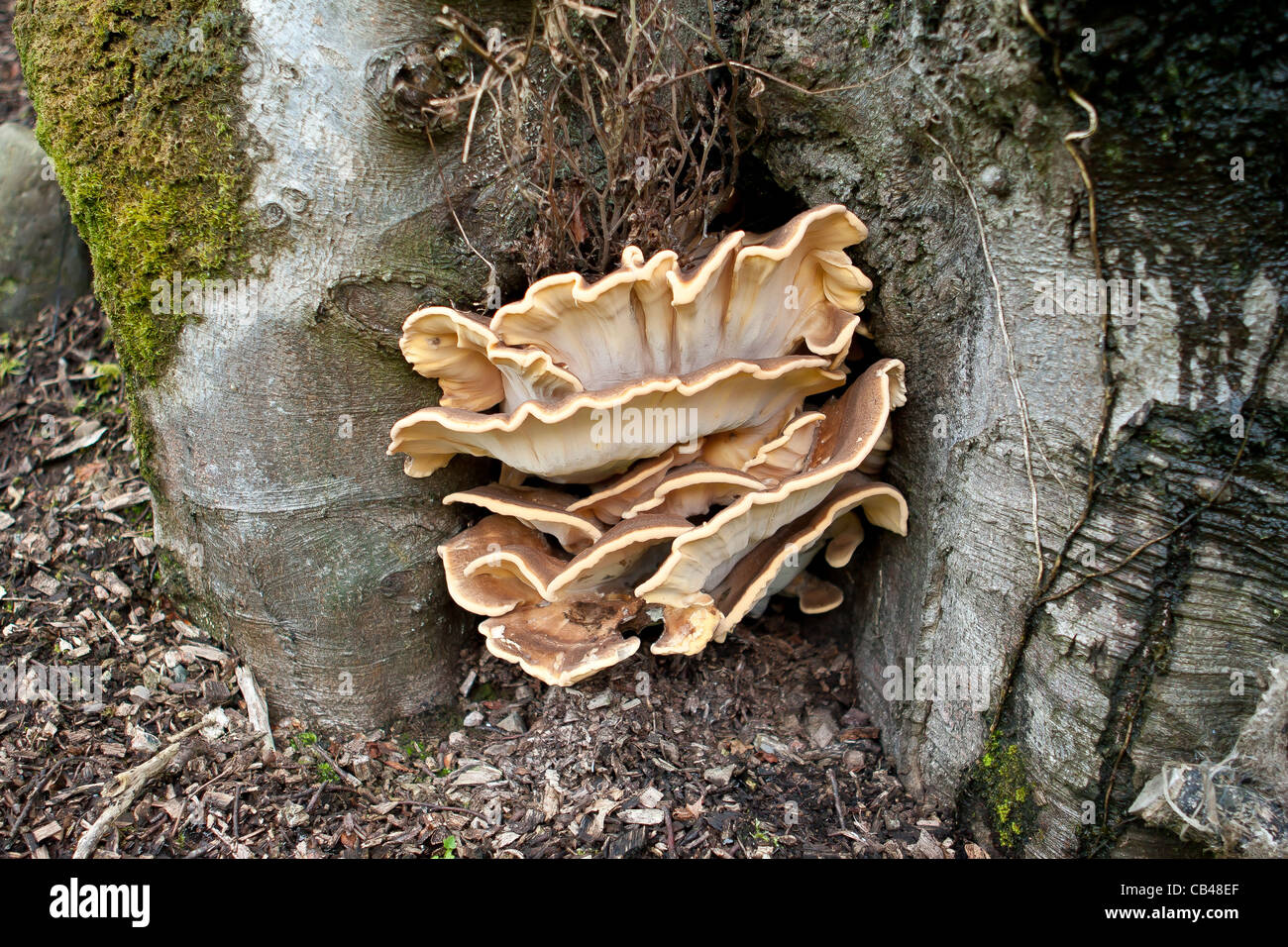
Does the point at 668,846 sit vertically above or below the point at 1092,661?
below

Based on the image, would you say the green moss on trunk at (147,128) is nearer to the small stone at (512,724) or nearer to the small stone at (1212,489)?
the small stone at (512,724)

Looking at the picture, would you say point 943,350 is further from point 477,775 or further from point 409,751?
point 409,751

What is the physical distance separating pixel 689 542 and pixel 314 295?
1673 millimetres

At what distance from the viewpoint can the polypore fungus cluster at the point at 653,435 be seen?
8.99 ft

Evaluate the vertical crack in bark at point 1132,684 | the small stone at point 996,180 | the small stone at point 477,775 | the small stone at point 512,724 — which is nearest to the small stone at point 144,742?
the small stone at point 477,775

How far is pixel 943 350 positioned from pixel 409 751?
2.86 m

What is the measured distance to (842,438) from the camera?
296 cm

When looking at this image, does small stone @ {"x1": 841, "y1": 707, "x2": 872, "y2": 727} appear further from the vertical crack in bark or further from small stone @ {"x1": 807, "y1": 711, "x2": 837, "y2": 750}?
the vertical crack in bark

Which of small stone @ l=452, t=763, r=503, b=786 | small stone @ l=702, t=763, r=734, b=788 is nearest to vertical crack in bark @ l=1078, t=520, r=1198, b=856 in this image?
small stone @ l=702, t=763, r=734, b=788

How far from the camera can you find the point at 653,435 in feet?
9.53

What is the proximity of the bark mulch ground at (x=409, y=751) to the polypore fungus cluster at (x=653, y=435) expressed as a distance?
0.65m

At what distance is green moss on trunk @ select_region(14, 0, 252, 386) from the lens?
2.70m
